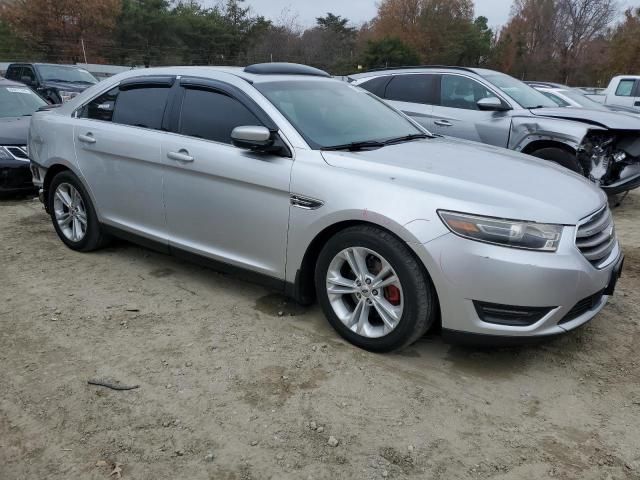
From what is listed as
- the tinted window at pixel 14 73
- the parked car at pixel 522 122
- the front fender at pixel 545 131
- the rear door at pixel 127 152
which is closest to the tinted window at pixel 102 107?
the rear door at pixel 127 152

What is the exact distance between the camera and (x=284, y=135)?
3477 millimetres

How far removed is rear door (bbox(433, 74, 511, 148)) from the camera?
6820 millimetres

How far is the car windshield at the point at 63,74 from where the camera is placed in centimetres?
1409

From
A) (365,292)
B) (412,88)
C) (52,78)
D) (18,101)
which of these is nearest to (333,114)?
(365,292)

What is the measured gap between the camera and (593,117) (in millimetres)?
6688

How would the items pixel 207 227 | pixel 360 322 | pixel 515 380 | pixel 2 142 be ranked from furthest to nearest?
1. pixel 2 142
2. pixel 207 227
3. pixel 360 322
4. pixel 515 380

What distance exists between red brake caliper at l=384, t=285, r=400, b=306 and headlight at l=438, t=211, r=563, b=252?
0.52 m

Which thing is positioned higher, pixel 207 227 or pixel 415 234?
pixel 415 234

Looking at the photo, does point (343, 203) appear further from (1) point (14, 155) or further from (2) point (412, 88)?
(1) point (14, 155)

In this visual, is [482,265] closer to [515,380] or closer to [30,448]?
[515,380]

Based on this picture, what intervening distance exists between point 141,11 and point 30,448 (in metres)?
40.1

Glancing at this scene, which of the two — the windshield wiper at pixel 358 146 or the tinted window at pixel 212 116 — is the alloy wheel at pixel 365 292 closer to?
the windshield wiper at pixel 358 146

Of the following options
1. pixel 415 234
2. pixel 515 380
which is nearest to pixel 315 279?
pixel 415 234

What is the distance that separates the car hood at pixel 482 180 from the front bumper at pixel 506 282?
0.18 metres
